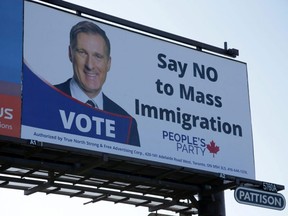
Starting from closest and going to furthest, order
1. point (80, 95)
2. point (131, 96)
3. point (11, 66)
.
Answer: point (11, 66) < point (80, 95) < point (131, 96)

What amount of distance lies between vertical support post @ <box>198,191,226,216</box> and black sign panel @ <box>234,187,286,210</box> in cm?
171

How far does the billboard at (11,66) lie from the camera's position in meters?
18.7

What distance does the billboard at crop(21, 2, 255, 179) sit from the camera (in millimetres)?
19625

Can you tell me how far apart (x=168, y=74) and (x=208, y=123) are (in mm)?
1594

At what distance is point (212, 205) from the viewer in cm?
2238

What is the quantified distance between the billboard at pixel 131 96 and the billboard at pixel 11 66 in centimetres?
20

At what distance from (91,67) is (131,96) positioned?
3.87ft

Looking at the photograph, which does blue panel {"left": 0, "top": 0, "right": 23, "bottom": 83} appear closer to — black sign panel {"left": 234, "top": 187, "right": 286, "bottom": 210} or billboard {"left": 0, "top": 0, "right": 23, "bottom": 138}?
billboard {"left": 0, "top": 0, "right": 23, "bottom": 138}

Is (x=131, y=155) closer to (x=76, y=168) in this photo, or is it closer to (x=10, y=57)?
(x=76, y=168)

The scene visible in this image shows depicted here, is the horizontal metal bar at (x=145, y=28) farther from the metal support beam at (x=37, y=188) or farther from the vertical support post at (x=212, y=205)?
the metal support beam at (x=37, y=188)

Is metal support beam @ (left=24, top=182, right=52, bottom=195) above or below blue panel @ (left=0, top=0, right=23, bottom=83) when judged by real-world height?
below

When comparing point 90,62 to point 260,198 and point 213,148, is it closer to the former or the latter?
point 213,148

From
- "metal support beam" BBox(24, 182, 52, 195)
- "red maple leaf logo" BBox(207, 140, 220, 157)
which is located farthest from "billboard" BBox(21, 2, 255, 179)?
"metal support beam" BBox(24, 182, 52, 195)

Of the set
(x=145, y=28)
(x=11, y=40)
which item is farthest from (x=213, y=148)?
(x=11, y=40)
